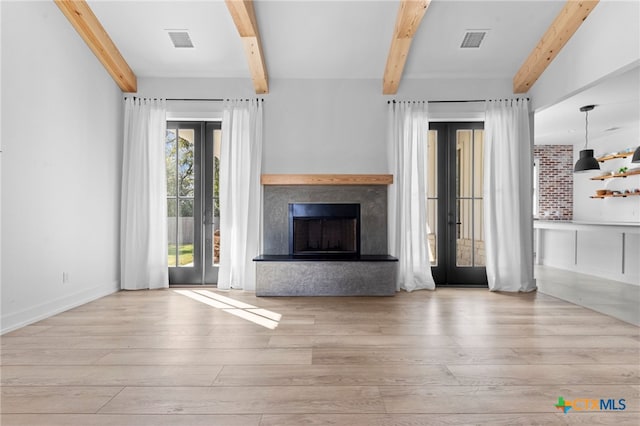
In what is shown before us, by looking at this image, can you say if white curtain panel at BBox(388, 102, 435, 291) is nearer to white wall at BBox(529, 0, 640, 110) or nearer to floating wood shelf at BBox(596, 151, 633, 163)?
white wall at BBox(529, 0, 640, 110)

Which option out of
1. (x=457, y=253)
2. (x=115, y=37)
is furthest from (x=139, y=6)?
(x=457, y=253)

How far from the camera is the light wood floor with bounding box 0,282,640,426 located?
187 centimetres

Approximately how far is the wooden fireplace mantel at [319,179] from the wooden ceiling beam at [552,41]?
7.14 ft

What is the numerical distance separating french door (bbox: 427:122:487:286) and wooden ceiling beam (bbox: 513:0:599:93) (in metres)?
0.80

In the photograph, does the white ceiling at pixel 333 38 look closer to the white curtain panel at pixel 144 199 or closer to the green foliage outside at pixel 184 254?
the white curtain panel at pixel 144 199

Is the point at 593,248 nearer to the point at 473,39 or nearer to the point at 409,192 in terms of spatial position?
the point at 409,192

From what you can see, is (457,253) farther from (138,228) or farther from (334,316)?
(138,228)

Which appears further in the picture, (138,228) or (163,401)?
(138,228)

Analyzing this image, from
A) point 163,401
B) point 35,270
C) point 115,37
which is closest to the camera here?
point 163,401

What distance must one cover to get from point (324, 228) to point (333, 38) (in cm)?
233

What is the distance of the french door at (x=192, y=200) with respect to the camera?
550 centimetres

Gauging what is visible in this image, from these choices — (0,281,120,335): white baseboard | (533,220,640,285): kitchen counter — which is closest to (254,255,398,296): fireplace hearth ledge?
(0,281,120,335): white baseboard

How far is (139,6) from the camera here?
423 cm

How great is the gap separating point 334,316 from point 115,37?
404cm
